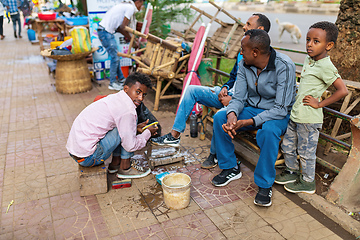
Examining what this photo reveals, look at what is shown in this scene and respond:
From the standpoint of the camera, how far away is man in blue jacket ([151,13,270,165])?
3.37 metres

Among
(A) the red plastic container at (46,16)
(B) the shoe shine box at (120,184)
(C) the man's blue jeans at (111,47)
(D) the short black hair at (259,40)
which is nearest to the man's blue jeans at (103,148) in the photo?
(B) the shoe shine box at (120,184)

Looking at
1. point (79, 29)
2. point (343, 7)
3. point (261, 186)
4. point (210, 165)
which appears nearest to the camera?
point (261, 186)

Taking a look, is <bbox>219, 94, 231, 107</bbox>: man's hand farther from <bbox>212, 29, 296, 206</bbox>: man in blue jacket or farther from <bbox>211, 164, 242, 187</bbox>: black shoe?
<bbox>211, 164, 242, 187</bbox>: black shoe

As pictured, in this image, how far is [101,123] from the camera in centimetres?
283

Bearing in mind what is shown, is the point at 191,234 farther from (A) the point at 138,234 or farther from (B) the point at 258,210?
(B) the point at 258,210

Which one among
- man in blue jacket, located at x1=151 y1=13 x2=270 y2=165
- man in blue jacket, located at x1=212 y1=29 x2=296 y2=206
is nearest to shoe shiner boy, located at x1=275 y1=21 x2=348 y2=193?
man in blue jacket, located at x1=212 y1=29 x2=296 y2=206

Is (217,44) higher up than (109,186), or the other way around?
(217,44)

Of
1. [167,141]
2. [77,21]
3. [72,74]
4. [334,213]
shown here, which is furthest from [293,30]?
[334,213]

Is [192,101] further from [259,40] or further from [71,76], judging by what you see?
[71,76]

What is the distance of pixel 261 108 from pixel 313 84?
23.3 inches

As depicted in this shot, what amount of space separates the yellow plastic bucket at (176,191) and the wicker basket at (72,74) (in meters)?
3.89

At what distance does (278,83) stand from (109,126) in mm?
1725

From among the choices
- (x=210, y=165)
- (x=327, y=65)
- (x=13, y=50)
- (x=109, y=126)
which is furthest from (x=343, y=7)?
(x=13, y=50)

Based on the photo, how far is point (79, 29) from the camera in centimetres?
559
